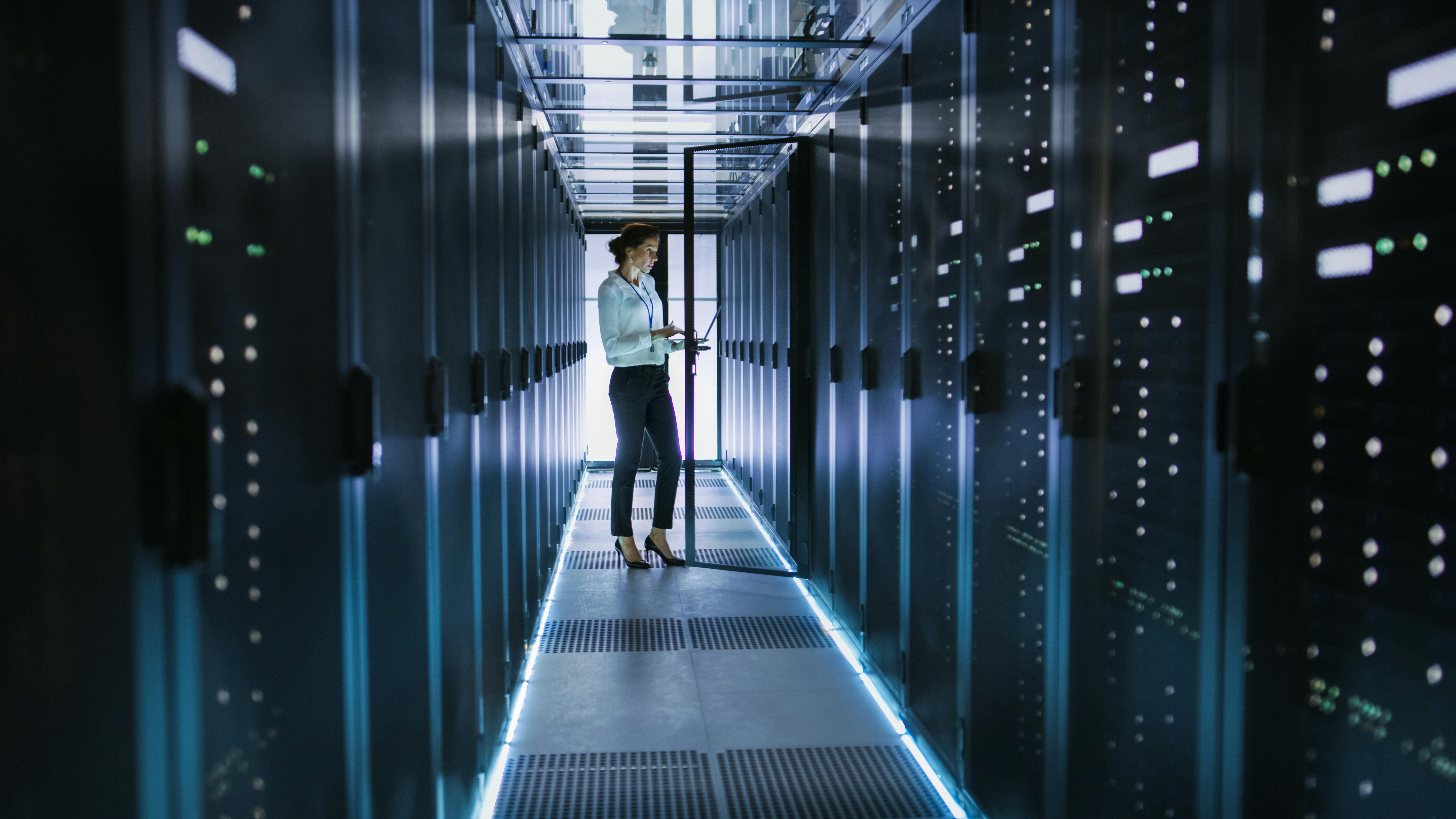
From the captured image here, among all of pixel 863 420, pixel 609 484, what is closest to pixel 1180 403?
pixel 863 420

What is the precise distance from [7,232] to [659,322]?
477 centimetres

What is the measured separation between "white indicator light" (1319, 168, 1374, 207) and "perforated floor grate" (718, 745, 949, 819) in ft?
6.34

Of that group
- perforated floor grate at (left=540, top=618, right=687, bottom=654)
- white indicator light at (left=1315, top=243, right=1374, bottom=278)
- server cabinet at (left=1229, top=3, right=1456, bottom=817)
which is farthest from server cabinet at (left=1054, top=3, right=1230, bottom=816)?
perforated floor grate at (left=540, top=618, right=687, bottom=654)

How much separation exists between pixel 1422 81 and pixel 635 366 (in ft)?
13.9

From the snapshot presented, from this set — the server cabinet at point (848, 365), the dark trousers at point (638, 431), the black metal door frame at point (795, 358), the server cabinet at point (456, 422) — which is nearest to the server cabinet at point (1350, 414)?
the server cabinet at point (456, 422)

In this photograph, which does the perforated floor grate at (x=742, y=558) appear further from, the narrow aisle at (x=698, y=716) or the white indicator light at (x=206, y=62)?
the white indicator light at (x=206, y=62)

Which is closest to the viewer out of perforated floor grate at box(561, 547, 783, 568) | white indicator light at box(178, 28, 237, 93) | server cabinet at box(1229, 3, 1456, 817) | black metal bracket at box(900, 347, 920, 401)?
white indicator light at box(178, 28, 237, 93)

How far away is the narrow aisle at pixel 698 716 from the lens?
8.74 ft

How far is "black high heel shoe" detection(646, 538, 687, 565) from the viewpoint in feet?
17.7

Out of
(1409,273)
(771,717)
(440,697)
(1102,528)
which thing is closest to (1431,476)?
(1409,273)

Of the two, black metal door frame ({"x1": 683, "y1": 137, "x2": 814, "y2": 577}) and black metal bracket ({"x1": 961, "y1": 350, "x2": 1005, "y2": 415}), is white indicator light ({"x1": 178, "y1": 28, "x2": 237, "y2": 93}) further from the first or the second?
black metal door frame ({"x1": 683, "y1": 137, "x2": 814, "y2": 577})

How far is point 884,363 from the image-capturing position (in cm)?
344

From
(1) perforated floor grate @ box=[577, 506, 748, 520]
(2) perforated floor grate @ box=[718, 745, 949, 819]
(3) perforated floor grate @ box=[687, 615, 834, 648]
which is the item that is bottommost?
(2) perforated floor grate @ box=[718, 745, 949, 819]

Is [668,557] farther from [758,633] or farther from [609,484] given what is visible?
[609,484]
